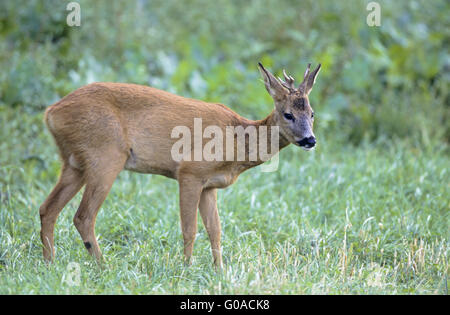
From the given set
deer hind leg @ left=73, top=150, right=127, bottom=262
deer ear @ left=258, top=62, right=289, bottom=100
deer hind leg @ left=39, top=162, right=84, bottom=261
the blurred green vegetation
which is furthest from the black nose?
the blurred green vegetation

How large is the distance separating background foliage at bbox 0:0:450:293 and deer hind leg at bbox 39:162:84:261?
0.53 ft

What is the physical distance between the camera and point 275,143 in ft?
17.1

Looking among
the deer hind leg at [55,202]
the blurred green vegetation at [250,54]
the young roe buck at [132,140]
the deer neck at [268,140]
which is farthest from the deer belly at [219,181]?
the blurred green vegetation at [250,54]

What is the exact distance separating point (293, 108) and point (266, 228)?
1.52m

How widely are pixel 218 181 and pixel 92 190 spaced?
1.02 meters

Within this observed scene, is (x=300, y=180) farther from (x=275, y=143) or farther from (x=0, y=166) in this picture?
(x=0, y=166)

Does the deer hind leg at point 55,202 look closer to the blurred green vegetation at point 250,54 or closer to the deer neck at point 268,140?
the deer neck at point 268,140

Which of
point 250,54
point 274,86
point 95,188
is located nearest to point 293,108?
point 274,86

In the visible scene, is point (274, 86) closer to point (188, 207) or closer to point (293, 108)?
point (293, 108)

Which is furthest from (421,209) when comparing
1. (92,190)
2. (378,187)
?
(92,190)

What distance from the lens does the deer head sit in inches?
193

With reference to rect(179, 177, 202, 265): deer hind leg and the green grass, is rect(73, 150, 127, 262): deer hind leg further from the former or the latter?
rect(179, 177, 202, 265): deer hind leg

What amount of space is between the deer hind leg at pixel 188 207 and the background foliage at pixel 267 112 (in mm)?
298

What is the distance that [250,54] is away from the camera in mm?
10656
